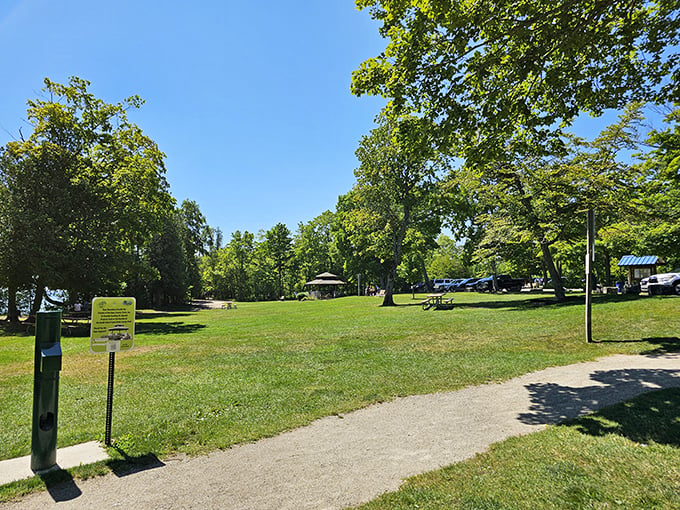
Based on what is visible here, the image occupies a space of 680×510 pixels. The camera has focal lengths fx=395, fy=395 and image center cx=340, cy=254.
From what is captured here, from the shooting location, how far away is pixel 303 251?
6788 cm

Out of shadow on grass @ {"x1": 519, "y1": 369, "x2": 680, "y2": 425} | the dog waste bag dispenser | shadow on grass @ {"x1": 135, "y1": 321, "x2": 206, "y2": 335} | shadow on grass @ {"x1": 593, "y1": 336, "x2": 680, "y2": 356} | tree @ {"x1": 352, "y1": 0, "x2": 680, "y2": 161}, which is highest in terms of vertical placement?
tree @ {"x1": 352, "y1": 0, "x2": 680, "y2": 161}

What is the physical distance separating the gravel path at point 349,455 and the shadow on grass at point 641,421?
27 cm

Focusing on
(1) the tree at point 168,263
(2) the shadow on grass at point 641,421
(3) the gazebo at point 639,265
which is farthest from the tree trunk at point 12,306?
(3) the gazebo at point 639,265

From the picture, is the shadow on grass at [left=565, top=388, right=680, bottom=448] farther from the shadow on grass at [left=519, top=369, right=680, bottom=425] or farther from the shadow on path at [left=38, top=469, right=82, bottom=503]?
the shadow on path at [left=38, top=469, right=82, bottom=503]

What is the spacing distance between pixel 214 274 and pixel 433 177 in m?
44.2

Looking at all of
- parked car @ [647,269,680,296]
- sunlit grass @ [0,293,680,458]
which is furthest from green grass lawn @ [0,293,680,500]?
parked car @ [647,269,680,296]

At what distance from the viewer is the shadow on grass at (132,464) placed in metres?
3.87

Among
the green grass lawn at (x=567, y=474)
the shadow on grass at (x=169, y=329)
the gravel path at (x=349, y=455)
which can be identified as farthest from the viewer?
the shadow on grass at (x=169, y=329)

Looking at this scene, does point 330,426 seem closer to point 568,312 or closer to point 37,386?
point 37,386

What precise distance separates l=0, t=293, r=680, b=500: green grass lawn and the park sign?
3.63 feet

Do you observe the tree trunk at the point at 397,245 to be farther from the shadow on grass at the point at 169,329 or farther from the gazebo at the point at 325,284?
the gazebo at the point at 325,284

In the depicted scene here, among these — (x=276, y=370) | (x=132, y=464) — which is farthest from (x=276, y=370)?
(x=132, y=464)

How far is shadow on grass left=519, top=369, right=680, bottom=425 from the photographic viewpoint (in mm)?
5281

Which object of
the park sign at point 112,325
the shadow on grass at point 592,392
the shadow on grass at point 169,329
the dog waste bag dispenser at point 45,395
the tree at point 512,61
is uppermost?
the tree at point 512,61
